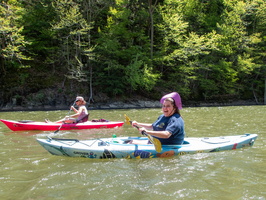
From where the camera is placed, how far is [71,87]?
19625mm

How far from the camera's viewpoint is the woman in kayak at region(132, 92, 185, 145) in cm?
453

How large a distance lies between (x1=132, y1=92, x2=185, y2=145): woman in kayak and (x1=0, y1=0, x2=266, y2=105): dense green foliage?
14.5 metres

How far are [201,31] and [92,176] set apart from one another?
909 inches

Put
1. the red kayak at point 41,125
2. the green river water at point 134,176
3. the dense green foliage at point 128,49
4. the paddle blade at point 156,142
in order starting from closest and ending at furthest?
the green river water at point 134,176 → the paddle blade at point 156,142 → the red kayak at point 41,125 → the dense green foliage at point 128,49

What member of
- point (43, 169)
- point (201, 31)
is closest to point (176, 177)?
point (43, 169)

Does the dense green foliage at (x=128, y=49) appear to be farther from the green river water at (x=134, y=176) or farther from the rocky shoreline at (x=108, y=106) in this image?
the green river water at (x=134, y=176)

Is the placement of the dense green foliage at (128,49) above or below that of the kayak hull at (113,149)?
above

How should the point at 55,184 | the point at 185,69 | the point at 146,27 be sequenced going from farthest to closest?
the point at 146,27
the point at 185,69
the point at 55,184

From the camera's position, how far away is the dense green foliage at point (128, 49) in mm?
18281

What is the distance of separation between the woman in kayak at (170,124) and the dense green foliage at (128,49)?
14.5m

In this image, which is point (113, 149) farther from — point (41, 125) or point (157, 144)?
point (41, 125)

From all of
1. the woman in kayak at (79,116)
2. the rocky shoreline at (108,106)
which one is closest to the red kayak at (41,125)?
the woman in kayak at (79,116)

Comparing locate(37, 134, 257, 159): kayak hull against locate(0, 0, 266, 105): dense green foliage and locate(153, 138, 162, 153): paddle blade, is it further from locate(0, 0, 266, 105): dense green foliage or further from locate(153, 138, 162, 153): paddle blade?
locate(0, 0, 266, 105): dense green foliage

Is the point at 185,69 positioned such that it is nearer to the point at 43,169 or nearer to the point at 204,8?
the point at 204,8
